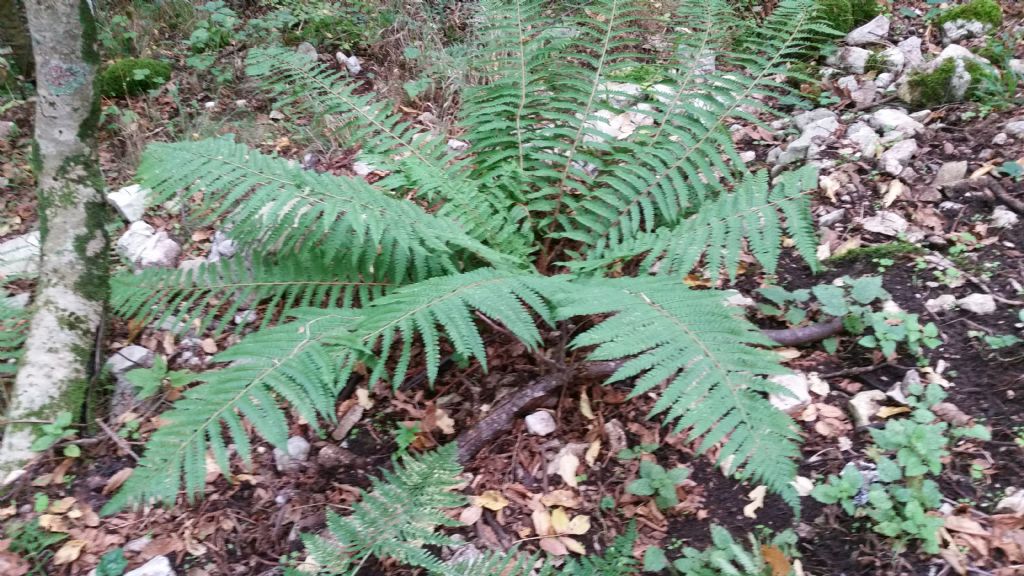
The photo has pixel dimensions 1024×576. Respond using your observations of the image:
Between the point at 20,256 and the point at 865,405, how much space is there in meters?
3.29

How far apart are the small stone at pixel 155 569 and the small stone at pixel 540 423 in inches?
41.7

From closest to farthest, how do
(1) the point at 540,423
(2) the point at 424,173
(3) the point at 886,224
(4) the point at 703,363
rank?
(4) the point at 703,363
(1) the point at 540,423
(2) the point at 424,173
(3) the point at 886,224

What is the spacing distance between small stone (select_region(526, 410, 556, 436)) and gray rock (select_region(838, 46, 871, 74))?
238cm

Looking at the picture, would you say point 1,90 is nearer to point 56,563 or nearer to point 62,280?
point 62,280

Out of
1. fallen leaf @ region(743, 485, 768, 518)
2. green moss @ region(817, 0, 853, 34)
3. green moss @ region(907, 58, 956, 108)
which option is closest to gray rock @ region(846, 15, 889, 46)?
green moss @ region(817, 0, 853, 34)

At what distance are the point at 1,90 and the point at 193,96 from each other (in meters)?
1.06

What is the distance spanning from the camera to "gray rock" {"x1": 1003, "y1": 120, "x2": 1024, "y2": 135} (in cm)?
252

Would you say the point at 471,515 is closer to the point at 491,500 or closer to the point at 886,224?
the point at 491,500

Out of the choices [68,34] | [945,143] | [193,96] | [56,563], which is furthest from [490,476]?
[193,96]

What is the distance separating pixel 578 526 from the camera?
1774 millimetres

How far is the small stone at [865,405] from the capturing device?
6.09 ft

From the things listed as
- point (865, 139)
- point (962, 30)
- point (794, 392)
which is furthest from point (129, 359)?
point (962, 30)

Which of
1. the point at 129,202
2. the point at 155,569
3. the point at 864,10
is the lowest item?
the point at 155,569

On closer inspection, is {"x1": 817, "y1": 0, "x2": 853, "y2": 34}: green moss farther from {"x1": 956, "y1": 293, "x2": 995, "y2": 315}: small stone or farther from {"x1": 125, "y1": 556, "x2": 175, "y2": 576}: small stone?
{"x1": 125, "y1": 556, "x2": 175, "y2": 576}: small stone
